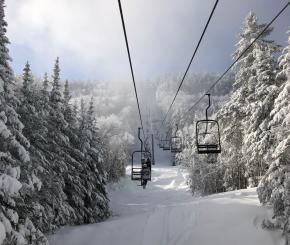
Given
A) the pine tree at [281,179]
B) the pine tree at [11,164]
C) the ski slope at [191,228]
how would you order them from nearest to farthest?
the pine tree at [11,164], the pine tree at [281,179], the ski slope at [191,228]

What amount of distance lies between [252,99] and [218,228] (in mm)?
11933

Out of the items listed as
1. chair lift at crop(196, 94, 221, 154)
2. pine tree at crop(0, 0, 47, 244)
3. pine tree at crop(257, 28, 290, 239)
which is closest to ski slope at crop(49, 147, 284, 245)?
pine tree at crop(257, 28, 290, 239)

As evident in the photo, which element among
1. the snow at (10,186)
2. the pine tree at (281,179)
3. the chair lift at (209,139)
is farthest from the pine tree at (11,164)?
the pine tree at (281,179)

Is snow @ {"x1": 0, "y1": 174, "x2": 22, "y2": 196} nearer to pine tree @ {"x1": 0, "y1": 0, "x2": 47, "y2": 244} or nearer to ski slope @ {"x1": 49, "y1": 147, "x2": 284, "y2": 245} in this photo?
pine tree @ {"x1": 0, "y1": 0, "x2": 47, "y2": 244}

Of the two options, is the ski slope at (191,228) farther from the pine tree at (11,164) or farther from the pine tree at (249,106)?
the pine tree at (11,164)

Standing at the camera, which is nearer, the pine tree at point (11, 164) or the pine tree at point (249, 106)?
the pine tree at point (11, 164)

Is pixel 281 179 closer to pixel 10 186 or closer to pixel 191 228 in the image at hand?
pixel 191 228

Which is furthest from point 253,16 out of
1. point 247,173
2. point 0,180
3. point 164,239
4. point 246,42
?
point 0,180

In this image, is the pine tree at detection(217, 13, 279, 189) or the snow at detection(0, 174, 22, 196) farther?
the pine tree at detection(217, 13, 279, 189)

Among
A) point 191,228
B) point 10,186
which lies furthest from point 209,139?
point 10,186

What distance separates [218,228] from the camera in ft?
74.4

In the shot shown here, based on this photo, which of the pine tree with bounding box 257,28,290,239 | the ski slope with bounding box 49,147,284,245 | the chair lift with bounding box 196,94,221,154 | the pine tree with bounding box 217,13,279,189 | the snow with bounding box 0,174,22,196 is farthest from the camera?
the pine tree with bounding box 217,13,279,189

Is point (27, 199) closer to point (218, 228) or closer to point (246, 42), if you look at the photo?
point (218, 228)

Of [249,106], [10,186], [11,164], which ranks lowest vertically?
[10,186]
